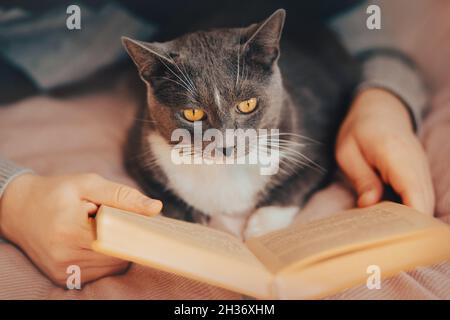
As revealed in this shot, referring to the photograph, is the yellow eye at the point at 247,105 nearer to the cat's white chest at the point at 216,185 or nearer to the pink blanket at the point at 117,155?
the cat's white chest at the point at 216,185

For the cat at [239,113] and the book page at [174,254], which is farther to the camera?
the cat at [239,113]

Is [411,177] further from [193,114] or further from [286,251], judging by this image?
[193,114]

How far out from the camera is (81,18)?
154cm

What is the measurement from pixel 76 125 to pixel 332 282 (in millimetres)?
1083

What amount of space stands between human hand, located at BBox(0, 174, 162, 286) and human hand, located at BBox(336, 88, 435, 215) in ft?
1.98

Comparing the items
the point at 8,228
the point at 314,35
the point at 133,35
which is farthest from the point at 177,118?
the point at 314,35

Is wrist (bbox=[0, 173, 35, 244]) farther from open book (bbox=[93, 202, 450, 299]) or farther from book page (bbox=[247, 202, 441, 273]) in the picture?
book page (bbox=[247, 202, 441, 273])

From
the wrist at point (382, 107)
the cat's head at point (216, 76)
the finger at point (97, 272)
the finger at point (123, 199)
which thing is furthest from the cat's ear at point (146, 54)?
the wrist at point (382, 107)

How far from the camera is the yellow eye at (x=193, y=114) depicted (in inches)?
45.0

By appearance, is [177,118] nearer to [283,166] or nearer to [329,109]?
[283,166]

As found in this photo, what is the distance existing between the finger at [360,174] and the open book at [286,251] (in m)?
0.20

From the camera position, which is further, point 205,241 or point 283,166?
point 283,166
